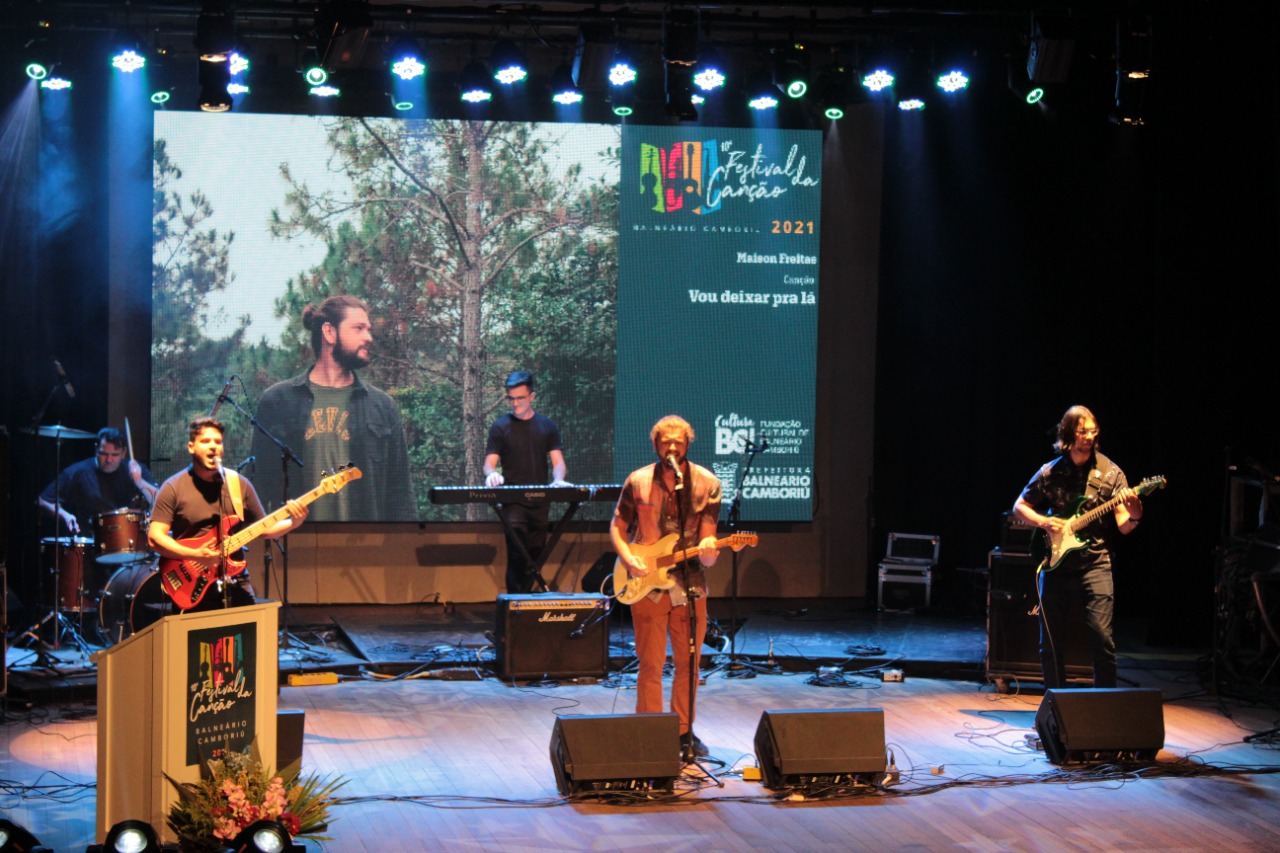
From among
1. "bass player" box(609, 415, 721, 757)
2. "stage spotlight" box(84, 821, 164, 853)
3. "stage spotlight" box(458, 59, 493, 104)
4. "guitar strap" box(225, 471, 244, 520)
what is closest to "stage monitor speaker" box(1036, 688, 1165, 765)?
"bass player" box(609, 415, 721, 757)

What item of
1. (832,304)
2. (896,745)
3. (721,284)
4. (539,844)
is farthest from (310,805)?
(832,304)

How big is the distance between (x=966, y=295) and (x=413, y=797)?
724 centimetres

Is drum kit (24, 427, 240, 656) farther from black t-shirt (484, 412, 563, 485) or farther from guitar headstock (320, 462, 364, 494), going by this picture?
black t-shirt (484, 412, 563, 485)

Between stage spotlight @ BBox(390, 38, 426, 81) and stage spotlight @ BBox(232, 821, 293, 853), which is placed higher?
stage spotlight @ BBox(390, 38, 426, 81)

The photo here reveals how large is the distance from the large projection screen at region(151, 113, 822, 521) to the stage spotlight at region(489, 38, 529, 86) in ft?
4.10

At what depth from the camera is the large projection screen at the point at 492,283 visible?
1116cm

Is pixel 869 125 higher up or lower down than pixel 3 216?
higher up

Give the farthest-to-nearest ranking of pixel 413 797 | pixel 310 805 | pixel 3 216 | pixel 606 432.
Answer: pixel 606 432 → pixel 3 216 → pixel 413 797 → pixel 310 805

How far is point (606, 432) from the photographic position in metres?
11.7

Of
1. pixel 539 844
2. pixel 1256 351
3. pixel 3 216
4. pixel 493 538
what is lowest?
pixel 539 844

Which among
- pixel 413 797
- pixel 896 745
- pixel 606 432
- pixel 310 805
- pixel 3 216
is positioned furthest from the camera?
pixel 606 432

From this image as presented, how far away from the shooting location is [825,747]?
6.75 meters

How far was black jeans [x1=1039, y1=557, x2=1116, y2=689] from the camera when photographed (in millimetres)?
7738

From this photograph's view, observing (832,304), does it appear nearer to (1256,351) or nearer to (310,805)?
(1256,351)
